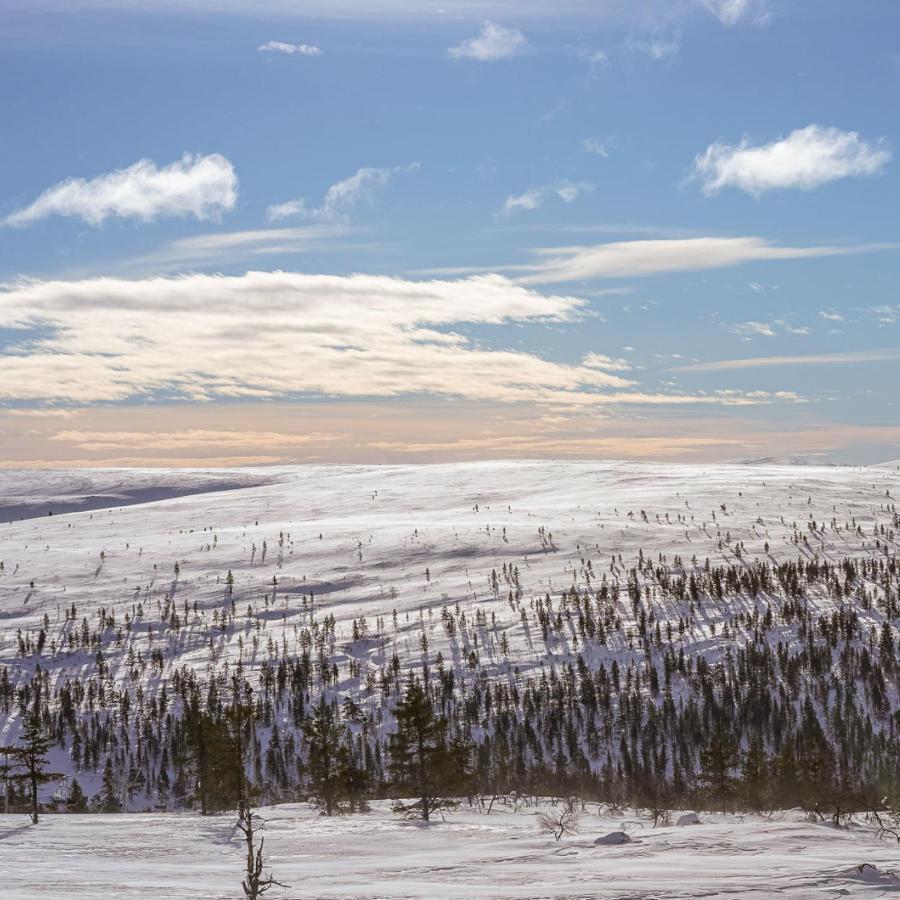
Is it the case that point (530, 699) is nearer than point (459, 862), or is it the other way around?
point (459, 862)

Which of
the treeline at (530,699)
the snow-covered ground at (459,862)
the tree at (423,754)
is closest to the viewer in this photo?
the snow-covered ground at (459,862)

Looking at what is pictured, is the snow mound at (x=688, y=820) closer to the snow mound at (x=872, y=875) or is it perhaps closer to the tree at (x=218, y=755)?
the snow mound at (x=872, y=875)

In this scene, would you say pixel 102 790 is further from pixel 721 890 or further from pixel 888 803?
pixel 721 890

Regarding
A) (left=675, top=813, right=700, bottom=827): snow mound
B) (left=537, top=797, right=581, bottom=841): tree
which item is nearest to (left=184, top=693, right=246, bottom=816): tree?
(left=537, top=797, right=581, bottom=841): tree

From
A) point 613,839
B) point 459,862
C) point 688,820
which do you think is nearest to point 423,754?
point 688,820

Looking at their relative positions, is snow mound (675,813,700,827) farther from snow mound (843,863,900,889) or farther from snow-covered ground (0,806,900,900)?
snow mound (843,863,900,889)

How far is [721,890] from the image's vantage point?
21062 millimetres

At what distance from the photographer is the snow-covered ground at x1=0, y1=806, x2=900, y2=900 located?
876 inches

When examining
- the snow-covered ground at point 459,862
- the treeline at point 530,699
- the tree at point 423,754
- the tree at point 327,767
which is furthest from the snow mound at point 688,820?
the treeline at point 530,699

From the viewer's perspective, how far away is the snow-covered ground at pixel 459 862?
22250mm

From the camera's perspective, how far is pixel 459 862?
28453 millimetres

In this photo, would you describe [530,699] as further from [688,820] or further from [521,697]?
[688,820]

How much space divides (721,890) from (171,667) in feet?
575

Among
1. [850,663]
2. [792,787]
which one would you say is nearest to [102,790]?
[792,787]
